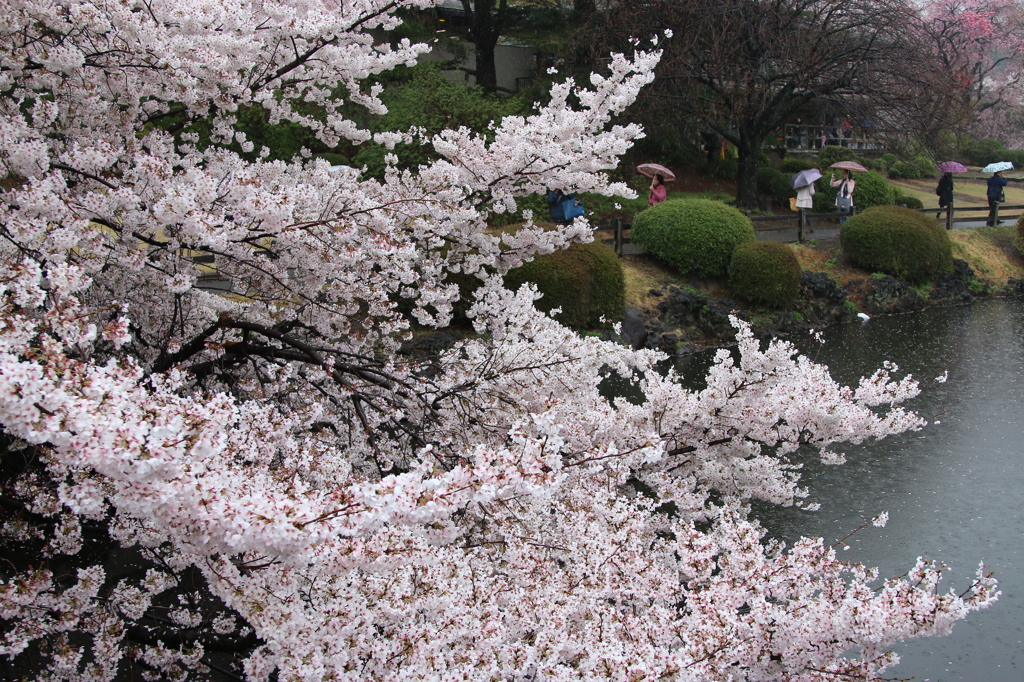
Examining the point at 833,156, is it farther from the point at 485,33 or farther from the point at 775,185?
the point at 485,33

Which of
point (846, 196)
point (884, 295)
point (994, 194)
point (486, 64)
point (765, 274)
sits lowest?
point (884, 295)

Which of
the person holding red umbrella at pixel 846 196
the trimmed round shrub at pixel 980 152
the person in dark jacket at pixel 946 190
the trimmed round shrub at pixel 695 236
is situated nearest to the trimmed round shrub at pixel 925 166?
the trimmed round shrub at pixel 980 152

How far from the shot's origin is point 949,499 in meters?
7.29

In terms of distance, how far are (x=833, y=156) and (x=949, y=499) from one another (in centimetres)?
2163

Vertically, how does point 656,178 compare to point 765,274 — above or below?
above

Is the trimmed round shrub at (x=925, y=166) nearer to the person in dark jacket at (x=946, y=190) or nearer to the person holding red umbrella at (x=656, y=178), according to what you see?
the person in dark jacket at (x=946, y=190)

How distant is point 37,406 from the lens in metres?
1.90

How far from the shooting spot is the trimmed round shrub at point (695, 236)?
1530 centimetres

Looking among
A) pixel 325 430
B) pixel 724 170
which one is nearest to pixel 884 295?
pixel 724 170

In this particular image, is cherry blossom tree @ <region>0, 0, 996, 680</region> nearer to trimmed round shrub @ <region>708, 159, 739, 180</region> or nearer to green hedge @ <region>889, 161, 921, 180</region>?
trimmed round shrub @ <region>708, 159, 739, 180</region>

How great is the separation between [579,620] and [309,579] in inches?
49.7

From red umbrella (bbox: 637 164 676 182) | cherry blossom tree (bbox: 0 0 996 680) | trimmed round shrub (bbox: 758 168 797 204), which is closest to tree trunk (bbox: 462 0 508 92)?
red umbrella (bbox: 637 164 676 182)

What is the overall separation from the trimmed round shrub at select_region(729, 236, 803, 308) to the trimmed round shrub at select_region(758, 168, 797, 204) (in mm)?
8104

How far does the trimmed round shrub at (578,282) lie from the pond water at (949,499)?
1.83 meters
